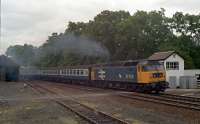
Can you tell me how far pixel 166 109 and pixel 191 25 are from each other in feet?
185

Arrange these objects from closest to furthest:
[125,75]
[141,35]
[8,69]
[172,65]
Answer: [125,75] → [172,65] → [8,69] → [141,35]

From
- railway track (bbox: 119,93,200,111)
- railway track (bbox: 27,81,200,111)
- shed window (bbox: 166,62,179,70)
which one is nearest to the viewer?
railway track (bbox: 119,93,200,111)

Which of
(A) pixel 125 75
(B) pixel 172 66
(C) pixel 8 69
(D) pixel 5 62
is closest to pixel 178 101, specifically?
(A) pixel 125 75

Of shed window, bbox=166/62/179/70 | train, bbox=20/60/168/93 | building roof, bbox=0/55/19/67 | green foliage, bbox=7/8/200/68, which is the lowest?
train, bbox=20/60/168/93

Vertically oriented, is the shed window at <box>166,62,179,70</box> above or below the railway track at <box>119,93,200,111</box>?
above

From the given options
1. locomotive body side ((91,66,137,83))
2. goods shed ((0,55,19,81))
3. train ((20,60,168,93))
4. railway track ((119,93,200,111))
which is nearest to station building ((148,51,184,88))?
locomotive body side ((91,66,137,83))

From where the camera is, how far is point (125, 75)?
34688 millimetres

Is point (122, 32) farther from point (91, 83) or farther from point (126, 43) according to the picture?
point (91, 83)

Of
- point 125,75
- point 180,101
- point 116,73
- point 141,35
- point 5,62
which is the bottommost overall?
point 180,101

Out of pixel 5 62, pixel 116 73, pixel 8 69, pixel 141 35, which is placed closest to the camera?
pixel 116 73

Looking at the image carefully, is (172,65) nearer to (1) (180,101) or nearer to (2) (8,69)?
(1) (180,101)

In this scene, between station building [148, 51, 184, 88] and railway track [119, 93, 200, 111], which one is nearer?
railway track [119, 93, 200, 111]

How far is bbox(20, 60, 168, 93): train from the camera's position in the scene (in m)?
31.9

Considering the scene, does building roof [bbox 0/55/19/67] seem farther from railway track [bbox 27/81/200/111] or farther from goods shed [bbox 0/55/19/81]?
railway track [bbox 27/81/200/111]
